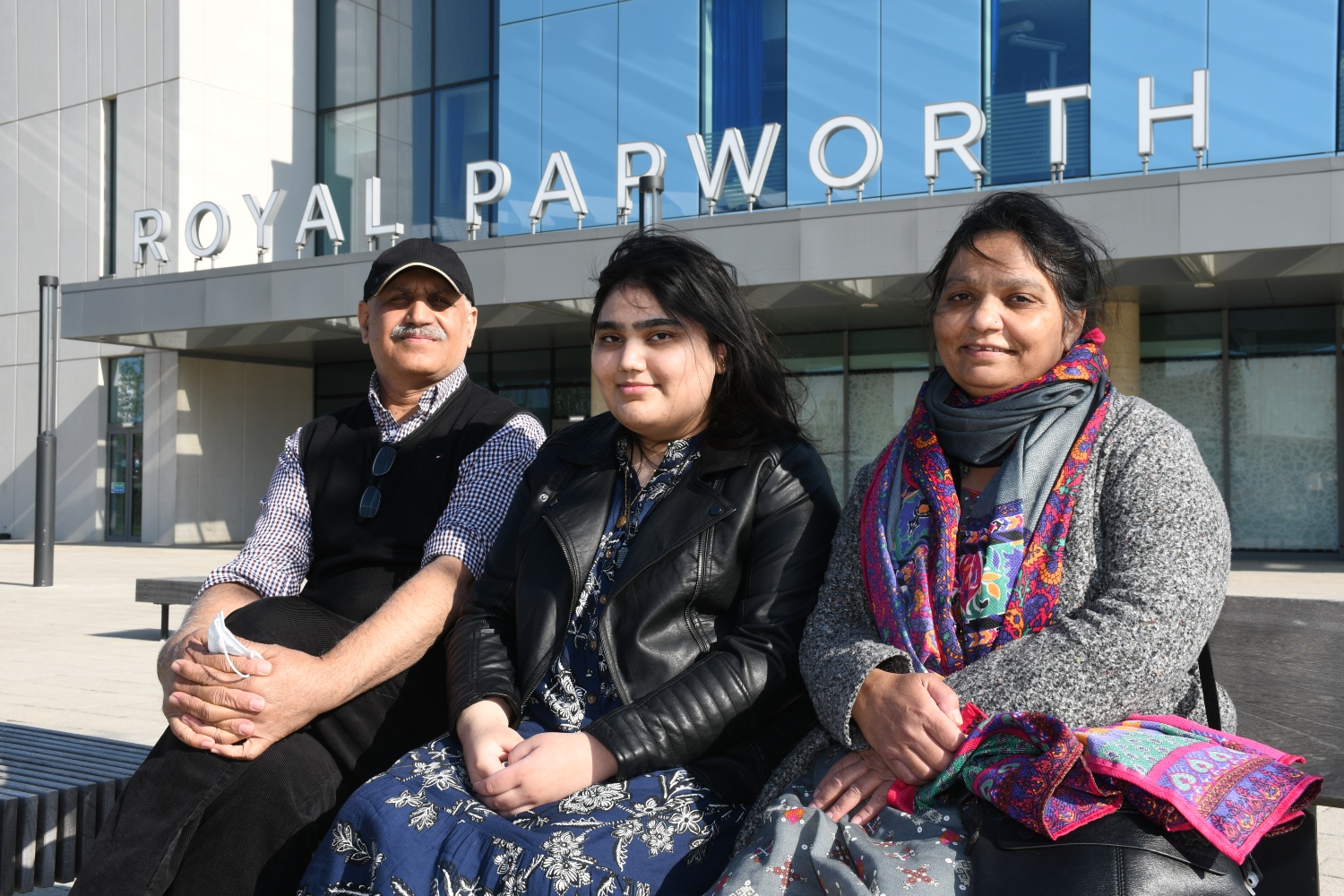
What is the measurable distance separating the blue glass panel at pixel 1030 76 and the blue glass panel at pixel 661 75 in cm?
472

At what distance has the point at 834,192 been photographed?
18.6 meters

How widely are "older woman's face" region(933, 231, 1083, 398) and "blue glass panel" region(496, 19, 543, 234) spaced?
18223 mm

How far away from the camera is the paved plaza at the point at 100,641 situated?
236 inches

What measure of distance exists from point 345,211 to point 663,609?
927 inches

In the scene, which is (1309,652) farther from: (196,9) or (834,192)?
(196,9)

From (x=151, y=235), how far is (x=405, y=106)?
5.58 meters

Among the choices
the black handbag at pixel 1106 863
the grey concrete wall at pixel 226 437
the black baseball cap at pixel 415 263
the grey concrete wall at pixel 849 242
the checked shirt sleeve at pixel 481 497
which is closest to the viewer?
the black handbag at pixel 1106 863

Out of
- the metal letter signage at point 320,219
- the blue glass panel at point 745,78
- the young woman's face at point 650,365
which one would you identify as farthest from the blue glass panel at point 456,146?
the young woman's face at point 650,365

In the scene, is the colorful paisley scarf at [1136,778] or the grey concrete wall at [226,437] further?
the grey concrete wall at [226,437]

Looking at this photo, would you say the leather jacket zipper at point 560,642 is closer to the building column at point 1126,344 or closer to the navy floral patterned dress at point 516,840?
the navy floral patterned dress at point 516,840

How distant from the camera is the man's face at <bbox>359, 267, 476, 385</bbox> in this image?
331cm

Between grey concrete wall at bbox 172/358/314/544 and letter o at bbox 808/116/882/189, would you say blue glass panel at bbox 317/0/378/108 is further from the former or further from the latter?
letter o at bbox 808/116/882/189

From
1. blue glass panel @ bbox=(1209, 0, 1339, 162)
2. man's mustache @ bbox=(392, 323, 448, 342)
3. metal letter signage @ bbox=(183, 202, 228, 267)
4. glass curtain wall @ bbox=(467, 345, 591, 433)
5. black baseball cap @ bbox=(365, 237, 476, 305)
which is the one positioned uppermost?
blue glass panel @ bbox=(1209, 0, 1339, 162)

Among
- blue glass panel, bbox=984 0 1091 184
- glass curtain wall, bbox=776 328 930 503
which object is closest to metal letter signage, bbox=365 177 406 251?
glass curtain wall, bbox=776 328 930 503
